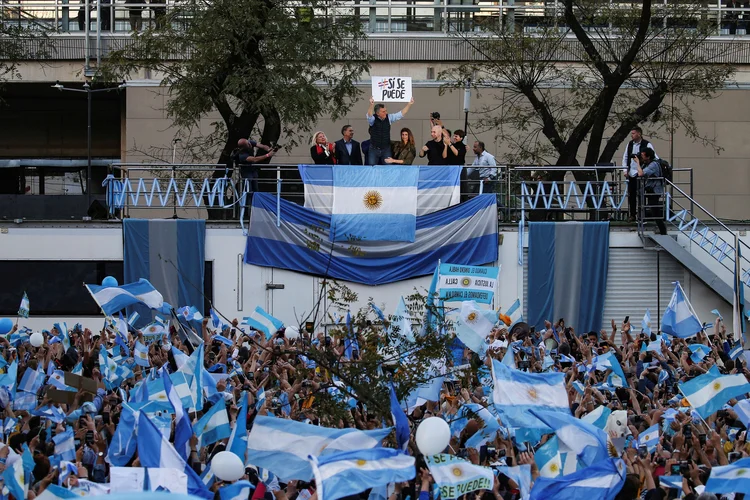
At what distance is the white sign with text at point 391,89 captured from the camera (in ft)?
73.5

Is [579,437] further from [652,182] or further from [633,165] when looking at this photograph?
[652,182]

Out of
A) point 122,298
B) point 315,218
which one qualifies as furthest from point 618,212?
point 122,298

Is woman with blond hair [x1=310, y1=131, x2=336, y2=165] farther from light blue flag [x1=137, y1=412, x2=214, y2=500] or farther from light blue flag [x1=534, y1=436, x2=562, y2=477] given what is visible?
light blue flag [x1=137, y1=412, x2=214, y2=500]

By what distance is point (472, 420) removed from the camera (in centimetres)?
1098

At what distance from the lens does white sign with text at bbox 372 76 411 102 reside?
22.4 m

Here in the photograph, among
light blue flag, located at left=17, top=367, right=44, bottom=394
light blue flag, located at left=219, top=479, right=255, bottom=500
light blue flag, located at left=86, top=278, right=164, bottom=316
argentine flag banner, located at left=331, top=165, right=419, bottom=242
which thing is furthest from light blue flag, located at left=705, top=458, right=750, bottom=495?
argentine flag banner, located at left=331, top=165, right=419, bottom=242

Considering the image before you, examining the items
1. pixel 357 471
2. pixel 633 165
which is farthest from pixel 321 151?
pixel 357 471

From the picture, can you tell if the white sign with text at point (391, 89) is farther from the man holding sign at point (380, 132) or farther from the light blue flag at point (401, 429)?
the light blue flag at point (401, 429)

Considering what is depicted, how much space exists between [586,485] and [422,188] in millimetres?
14776

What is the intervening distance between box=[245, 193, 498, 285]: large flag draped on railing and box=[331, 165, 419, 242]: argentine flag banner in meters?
0.22

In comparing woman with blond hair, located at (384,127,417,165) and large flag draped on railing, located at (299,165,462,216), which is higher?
woman with blond hair, located at (384,127,417,165)

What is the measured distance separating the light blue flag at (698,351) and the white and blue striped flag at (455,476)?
24.2 feet

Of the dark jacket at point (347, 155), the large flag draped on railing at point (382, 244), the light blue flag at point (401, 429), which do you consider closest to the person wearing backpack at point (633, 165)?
the large flag draped on railing at point (382, 244)

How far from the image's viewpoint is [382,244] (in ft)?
76.1
